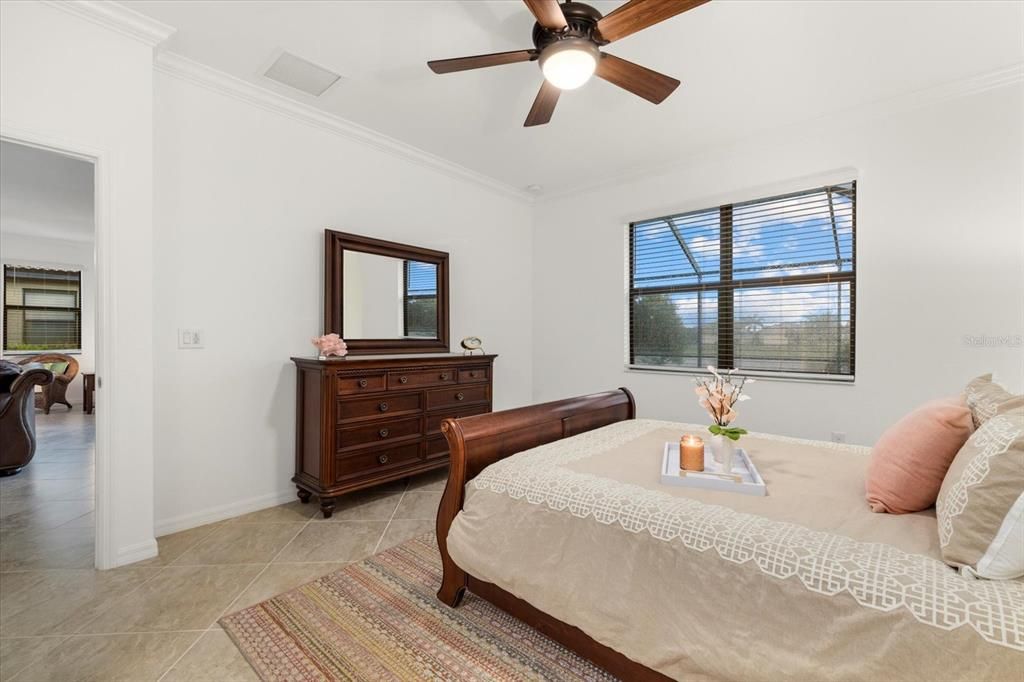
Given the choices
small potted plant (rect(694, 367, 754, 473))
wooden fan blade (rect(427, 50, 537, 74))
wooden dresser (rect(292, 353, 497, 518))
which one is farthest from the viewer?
wooden dresser (rect(292, 353, 497, 518))

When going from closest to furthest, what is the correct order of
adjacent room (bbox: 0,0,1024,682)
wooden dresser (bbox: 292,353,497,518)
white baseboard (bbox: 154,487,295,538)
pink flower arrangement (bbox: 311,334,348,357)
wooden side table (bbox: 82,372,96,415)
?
adjacent room (bbox: 0,0,1024,682) → white baseboard (bbox: 154,487,295,538) → wooden dresser (bbox: 292,353,497,518) → pink flower arrangement (bbox: 311,334,348,357) → wooden side table (bbox: 82,372,96,415)

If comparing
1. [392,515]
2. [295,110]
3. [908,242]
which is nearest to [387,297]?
[295,110]

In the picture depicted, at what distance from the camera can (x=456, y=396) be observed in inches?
139

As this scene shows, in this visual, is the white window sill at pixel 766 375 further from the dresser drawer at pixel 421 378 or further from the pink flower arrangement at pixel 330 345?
the pink flower arrangement at pixel 330 345

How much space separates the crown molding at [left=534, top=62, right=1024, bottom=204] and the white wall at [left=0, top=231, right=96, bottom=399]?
7.10 meters

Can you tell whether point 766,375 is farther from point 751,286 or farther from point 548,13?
point 548,13

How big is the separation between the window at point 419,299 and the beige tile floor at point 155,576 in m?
1.29

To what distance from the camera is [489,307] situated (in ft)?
14.8

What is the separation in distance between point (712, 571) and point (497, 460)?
0.96m

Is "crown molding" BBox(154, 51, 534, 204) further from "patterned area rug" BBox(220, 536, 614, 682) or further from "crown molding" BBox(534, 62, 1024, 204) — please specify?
"patterned area rug" BBox(220, 536, 614, 682)

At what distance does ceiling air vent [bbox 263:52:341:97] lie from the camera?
2572mm

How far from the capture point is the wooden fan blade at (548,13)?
1.67 meters

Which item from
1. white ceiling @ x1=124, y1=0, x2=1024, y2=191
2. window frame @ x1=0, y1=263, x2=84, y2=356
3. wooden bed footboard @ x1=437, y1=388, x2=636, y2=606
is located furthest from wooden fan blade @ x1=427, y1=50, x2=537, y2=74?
window frame @ x1=0, y1=263, x2=84, y2=356

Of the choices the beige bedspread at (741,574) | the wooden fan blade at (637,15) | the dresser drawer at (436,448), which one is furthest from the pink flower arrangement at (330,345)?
the wooden fan blade at (637,15)
